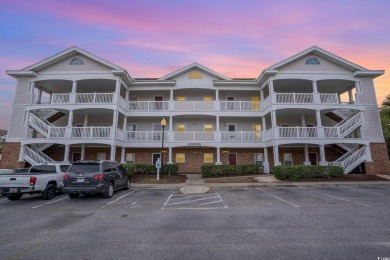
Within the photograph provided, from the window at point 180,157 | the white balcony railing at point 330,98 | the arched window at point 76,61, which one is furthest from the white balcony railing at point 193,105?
the white balcony railing at point 330,98

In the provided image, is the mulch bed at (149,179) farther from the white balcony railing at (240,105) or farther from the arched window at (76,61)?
the arched window at (76,61)

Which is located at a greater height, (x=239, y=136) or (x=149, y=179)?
(x=239, y=136)

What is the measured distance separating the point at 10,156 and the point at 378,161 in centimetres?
3577

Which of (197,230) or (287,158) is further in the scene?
(287,158)

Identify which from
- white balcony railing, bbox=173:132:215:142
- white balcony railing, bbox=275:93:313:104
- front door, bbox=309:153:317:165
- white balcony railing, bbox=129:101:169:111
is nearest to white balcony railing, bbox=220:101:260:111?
white balcony railing, bbox=275:93:313:104

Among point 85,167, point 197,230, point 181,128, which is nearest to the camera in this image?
point 197,230

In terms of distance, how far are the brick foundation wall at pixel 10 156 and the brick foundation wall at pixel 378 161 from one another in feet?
109

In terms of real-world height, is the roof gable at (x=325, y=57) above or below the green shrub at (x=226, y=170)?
above

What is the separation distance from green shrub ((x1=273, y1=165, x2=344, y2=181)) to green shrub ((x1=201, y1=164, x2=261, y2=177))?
3.05m

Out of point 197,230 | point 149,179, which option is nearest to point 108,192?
point 149,179

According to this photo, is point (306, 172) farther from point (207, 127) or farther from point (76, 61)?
point (76, 61)

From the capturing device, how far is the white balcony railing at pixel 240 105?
2200 centimetres

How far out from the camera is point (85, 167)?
32.6ft

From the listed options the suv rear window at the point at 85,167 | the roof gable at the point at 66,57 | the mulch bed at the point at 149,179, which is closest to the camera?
the suv rear window at the point at 85,167
